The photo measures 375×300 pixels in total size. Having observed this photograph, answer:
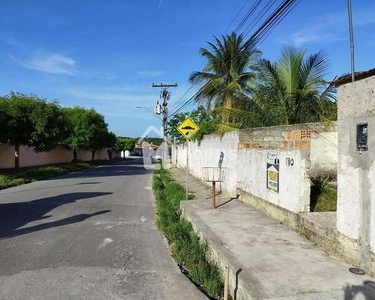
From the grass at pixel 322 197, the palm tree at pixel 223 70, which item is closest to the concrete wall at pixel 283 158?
the grass at pixel 322 197

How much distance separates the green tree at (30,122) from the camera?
67.4 feet

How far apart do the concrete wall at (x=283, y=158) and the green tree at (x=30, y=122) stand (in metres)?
12.7

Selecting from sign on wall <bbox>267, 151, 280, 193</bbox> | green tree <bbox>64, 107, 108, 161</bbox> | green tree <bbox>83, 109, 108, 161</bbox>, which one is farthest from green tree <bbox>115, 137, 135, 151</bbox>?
sign on wall <bbox>267, 151, 280, 193</bbox>

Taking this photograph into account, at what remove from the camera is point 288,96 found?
12539 millimetres

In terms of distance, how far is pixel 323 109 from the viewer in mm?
11625

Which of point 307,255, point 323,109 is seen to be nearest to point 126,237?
point 307,255

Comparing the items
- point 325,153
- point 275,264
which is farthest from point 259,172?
point 275,264

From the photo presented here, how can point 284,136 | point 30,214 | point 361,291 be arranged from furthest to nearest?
point 30,214
point 284,136
point 361,291

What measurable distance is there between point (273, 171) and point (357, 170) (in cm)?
343

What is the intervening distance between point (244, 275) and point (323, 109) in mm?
8370

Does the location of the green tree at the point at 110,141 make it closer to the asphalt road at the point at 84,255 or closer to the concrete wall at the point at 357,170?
the asphalt road at the point at 84,255

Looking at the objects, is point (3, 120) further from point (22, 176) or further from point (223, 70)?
point (223, 70)

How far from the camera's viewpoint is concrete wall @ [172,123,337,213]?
6.91 m

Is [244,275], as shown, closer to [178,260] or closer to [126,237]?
[178,260]
